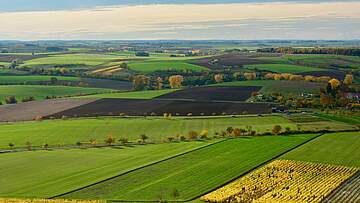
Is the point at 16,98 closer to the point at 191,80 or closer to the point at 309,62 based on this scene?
the point at 191,80

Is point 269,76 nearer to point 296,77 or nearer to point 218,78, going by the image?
point 296,77

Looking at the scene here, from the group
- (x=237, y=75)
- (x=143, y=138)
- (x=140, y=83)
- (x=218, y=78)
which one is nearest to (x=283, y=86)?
(x=218, y=78)

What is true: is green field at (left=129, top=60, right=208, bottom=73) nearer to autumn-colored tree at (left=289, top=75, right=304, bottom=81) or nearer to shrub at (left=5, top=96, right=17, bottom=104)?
autumn-colored tree at (left=289, top=75, right=304, bottom=81)

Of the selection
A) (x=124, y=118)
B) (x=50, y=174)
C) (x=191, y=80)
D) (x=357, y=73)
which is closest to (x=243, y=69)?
(x=191, y=80)

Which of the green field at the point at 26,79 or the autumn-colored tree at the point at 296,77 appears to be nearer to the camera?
the autumn-colored tree at the point at 296,77

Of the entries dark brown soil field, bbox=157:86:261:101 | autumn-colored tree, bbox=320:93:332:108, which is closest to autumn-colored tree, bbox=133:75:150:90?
dark brown soil field, bbox=157:86:261:101

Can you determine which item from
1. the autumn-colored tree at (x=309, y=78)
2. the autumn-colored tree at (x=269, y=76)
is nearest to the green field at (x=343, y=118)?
the autumn-colored tree at (x=309, y=78)

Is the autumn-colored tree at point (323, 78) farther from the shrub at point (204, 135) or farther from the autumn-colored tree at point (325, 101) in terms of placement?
the shrub at point (204, 135)
